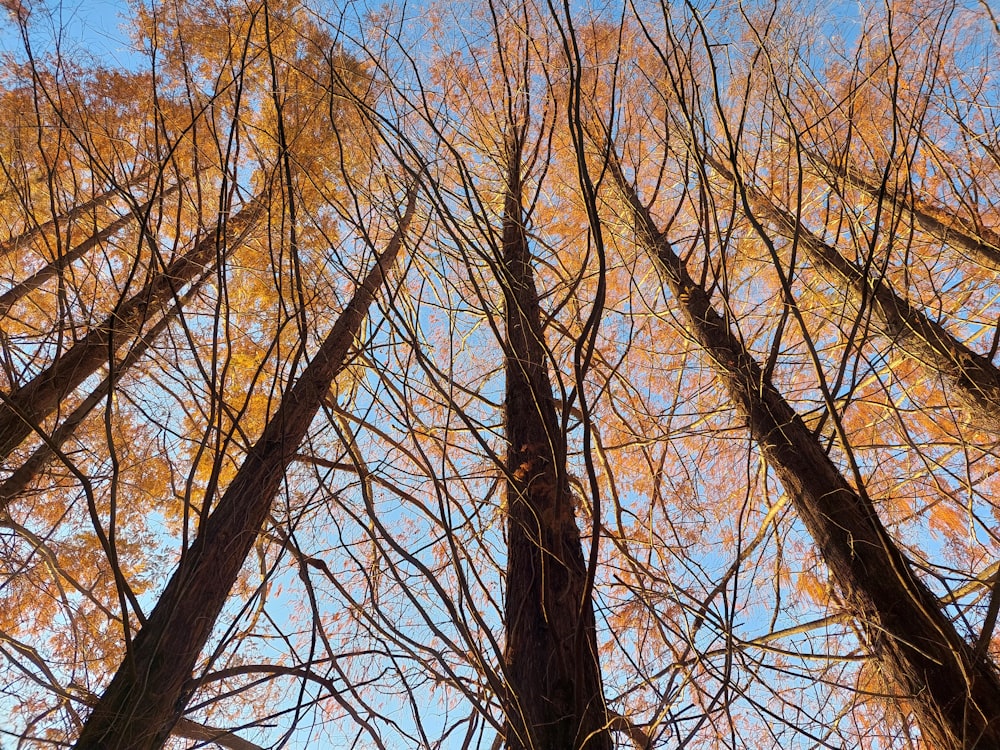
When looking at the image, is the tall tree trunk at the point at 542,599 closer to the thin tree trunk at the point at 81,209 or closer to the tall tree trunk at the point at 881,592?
the tall tree trunk at the point at 881,592

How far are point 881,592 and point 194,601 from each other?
2.38 m

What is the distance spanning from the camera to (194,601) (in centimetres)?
195

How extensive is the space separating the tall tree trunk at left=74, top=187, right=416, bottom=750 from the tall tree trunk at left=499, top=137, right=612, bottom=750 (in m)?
0.51

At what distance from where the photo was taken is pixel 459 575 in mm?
977

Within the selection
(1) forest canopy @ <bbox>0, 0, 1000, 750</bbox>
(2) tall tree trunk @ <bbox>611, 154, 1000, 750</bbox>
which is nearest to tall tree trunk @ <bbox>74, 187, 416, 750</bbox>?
(1) forest canopy @ <bbox>0, 0, 1000, 750</bbox>

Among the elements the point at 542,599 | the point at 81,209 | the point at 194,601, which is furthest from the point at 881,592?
the point at 81,209

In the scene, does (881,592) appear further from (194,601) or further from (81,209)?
(81,209)

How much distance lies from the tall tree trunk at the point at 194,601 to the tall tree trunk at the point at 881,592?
1469 mm

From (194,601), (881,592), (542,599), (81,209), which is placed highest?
(81,209)

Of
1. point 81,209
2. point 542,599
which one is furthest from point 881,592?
point 81,209

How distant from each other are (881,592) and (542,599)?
1.48 m

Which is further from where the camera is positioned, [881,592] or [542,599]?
[881,592]

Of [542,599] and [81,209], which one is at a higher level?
[81,209]

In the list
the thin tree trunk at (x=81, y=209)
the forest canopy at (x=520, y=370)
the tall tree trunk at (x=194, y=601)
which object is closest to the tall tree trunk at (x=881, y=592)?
the forest canopy at (x=520, y=370)
